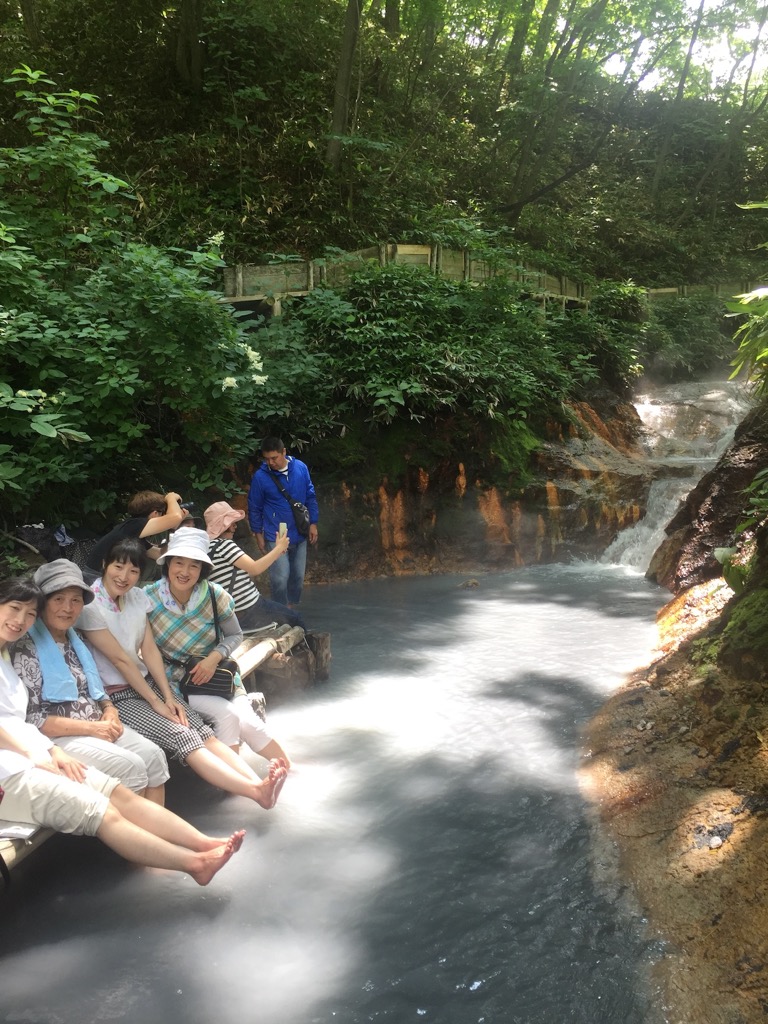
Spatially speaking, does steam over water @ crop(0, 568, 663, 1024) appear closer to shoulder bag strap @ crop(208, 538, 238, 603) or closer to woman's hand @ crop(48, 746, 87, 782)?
woman's hand @ crop(48, 746, 87, 782)

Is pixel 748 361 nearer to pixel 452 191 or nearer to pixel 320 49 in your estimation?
pixel 452 191

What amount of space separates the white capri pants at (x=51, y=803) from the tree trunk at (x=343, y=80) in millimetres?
13544

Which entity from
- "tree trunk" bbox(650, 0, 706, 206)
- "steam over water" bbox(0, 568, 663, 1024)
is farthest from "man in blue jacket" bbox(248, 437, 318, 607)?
"tree trunk" bbox(650, 0, 706, 206)

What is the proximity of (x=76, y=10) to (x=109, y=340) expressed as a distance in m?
15.6

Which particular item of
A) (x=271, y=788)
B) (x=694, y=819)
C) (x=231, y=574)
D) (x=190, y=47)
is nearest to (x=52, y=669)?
(x=271, y=788)

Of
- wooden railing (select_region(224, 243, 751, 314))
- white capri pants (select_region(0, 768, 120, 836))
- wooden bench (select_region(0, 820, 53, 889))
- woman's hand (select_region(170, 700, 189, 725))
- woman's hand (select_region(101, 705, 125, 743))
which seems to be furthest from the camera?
wooden railing (select_region(224, 243, 751, 314))

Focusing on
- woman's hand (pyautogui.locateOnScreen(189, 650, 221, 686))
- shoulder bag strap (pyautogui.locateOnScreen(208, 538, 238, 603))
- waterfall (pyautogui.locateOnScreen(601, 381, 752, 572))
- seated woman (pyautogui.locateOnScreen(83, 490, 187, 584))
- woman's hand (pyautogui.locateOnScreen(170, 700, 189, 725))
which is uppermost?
seated woman (pyautogui.locateOnScreen(83, 490, 187, 584))

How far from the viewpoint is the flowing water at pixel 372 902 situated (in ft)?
10.2

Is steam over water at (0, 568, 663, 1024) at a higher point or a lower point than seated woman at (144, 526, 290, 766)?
lower

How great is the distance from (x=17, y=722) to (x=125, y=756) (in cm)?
56

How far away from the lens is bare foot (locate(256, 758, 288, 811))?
4309mm

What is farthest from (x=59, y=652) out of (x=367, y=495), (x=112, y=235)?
(x=367, y=495)

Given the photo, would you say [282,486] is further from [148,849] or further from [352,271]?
[352,271]

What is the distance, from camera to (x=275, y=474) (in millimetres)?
A: 7652
